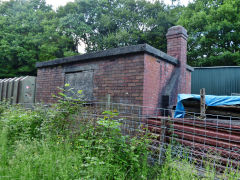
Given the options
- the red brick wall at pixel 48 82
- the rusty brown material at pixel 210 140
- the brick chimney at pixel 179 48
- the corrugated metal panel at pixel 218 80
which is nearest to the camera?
A: the rusty brown material at pixel 210 140

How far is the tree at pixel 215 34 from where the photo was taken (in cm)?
1745

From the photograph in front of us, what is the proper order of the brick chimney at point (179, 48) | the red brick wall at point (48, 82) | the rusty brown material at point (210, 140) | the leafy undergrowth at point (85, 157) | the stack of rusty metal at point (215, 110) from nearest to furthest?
1. the leafy undergrowth at point (85, 157)
2. the rusty brown material at point (210, 140)
3. the stack of rusty metal at point (215, 110)
4. the brick chimney at point (179, 48)
5. the red brick wall at point (48, 82)

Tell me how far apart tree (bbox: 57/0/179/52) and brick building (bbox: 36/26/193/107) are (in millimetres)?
13284

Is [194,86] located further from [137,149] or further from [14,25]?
[14,25]

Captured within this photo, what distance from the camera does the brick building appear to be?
4.50 metres

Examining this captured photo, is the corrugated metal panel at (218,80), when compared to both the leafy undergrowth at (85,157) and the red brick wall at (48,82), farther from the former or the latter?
the leafy undergrowth at (85,157)

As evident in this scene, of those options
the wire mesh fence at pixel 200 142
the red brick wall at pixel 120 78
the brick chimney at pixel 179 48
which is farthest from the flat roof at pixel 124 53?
the wire mesh fence at pixel 200 142

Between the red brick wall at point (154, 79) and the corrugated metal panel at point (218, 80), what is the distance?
999 centimetres

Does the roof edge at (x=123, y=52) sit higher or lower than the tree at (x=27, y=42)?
lower

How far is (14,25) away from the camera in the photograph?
→ 19219mm

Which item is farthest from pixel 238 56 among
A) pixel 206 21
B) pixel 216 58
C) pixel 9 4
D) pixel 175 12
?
pixel 9 4

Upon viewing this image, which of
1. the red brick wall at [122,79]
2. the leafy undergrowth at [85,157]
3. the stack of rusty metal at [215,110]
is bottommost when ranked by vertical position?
the leafy undergrowth at [85,157]

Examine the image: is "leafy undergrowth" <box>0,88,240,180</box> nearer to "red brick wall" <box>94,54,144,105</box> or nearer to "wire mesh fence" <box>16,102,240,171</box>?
"wire mesh fence" <box>16,102,240,171</box>

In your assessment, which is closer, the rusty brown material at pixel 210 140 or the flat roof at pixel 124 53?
the rusty brown material at pixel 210 140
